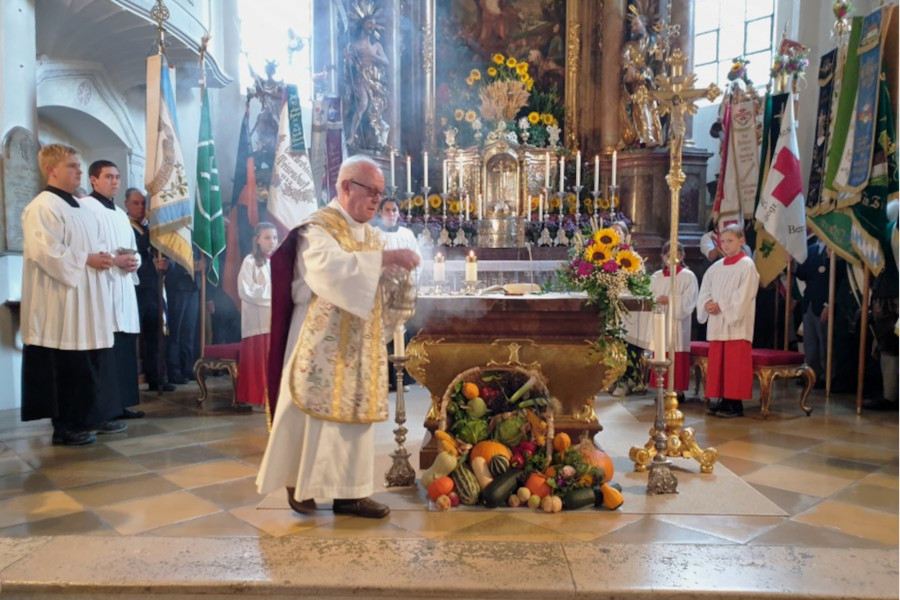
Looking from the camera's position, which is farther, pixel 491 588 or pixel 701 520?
pixel 701 520

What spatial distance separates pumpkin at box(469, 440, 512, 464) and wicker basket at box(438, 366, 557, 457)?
0.23 m

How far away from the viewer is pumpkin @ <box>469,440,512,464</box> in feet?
12.1

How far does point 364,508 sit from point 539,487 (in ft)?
3.07

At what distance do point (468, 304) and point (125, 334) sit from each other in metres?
3.11

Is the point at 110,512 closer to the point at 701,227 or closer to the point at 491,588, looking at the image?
the point at 491,588

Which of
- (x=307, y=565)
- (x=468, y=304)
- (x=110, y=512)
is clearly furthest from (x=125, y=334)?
(x=307, y=565)

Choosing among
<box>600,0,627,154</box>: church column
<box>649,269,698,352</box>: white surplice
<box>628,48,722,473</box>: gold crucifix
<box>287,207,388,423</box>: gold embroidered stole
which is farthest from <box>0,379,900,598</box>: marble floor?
<box>600,0,627,154</box>: church column

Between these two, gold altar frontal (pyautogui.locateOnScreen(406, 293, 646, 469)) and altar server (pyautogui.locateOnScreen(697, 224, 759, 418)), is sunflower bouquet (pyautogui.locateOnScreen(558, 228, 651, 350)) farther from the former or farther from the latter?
altar server (pyautogui.locateOnScreen(697, 224, 759, 418))

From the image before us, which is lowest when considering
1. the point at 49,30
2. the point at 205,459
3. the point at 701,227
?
the point at 205,459

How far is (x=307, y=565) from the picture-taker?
2.75 m

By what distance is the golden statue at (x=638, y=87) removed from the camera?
916 cm

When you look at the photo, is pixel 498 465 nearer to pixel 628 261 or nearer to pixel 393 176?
pixel 628 261

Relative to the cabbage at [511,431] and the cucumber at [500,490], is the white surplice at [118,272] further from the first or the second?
the cucumber at [500,490]

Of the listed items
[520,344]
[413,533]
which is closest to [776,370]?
[520,344]
